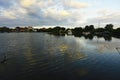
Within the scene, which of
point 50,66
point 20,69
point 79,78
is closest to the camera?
point 79,78

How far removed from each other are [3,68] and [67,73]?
10.2 m

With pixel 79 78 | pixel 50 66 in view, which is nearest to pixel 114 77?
pixel 79 78

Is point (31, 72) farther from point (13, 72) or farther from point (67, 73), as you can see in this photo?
point (67, 73)

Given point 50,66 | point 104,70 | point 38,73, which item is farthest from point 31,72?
point 104,70

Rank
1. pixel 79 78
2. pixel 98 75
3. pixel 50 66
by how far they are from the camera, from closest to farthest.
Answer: pixel 79 78 → pixel 98 75 → pixel 50 66

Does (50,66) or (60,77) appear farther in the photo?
(50,66)

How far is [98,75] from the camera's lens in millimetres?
22938

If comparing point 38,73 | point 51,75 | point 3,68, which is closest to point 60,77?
point 51,75

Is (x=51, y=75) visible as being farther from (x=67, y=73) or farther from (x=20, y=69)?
(x=20, y=69)

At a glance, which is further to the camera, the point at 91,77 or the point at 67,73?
the point at 67,73

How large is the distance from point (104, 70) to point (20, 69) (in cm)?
1305

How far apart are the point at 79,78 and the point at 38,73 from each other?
237 inches

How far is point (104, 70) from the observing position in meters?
25.6

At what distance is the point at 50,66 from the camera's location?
27.4m
